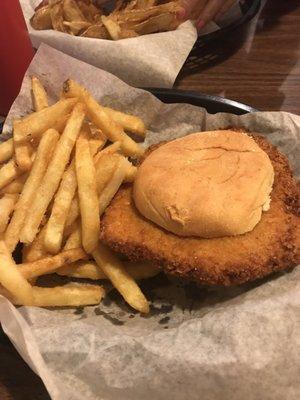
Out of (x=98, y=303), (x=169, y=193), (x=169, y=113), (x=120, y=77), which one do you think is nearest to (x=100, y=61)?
(x=120, y=77)

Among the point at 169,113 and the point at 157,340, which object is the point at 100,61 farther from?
the point at 157,340

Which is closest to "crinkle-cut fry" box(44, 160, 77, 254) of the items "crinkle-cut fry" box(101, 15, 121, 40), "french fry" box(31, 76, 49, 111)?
"french fry" box(31, 76, 49, 111)

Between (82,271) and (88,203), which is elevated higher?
(88,203)

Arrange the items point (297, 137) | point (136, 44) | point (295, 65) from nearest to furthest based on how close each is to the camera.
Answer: point (297, 137) → point (136, 44) → point (295, 65)

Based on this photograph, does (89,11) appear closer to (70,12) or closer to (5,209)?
(70,12)

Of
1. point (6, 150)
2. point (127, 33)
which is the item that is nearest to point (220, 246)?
point (6, 150)

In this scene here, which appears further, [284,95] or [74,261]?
[284,95]

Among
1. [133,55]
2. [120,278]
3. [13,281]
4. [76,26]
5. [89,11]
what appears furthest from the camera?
[89,11]

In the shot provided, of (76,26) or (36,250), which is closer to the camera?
(36,250)

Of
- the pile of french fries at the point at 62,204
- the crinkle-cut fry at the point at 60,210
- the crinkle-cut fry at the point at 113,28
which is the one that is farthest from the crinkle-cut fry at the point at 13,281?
the crinkle-cut fry at the point at 113,28
